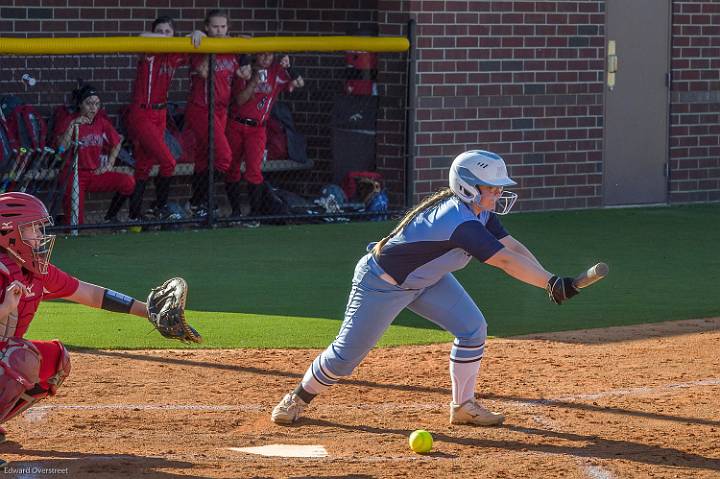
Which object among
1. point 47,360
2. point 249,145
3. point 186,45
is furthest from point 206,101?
point 47,360

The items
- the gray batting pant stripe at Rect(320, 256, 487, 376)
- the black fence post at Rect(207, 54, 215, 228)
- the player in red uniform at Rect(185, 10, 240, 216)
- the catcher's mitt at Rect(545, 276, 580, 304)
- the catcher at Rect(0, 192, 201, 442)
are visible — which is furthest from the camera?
the player in red uniform at Rect(185, 10, 240, 216)

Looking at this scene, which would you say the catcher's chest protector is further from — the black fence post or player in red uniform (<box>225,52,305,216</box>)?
player in red uniform (<box>225,52,305,216</box>)

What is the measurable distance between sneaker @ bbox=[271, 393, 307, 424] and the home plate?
410 mm

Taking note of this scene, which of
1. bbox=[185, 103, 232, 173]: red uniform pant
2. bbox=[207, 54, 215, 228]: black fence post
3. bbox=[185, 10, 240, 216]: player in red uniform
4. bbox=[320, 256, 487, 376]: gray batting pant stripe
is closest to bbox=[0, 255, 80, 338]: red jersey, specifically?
bbox=[320, 256, 487, 376]: gray batting pant stripe

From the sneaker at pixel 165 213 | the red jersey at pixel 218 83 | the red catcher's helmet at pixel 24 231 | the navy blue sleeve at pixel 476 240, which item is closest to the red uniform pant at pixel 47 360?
the red catcher's helmet at pixel 24 231

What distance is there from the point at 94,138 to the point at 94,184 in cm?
46

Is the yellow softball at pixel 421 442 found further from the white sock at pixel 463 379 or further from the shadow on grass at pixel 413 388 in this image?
the shadow on grass at pixel 413 388

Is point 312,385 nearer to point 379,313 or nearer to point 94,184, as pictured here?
point 379,313

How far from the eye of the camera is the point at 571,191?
1720 cm

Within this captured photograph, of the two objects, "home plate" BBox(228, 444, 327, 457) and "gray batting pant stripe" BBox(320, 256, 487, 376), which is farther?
"gray batting pant stripe" BBox(320, 256, 487, 376)

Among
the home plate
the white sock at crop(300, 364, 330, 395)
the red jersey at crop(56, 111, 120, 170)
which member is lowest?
the home plate

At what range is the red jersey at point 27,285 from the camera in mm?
6465

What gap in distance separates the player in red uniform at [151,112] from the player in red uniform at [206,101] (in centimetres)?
33

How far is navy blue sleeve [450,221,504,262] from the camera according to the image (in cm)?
685
